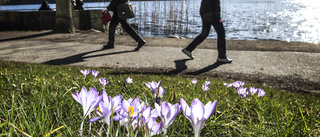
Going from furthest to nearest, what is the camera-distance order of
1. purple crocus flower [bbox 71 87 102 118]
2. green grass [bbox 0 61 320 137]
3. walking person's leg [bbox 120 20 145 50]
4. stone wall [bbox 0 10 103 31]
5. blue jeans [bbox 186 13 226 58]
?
stone wall [bbox 0 10 103 31], walking person's leg [bbox 120 20 145 50], blue jeans [bbox 186 13 226 58], green grass [bbox 0 61 320 137], purple crocus flower [bbox 71 87 102 118]

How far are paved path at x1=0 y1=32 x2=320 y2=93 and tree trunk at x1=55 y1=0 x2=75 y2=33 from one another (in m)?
2.95

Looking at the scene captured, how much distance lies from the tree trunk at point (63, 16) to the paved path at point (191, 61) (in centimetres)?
295

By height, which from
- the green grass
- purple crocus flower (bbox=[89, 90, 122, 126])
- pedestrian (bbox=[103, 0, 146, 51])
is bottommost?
the green grass

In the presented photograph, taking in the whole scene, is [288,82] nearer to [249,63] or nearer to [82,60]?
[249,63]

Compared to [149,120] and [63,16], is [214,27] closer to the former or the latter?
[149,120]

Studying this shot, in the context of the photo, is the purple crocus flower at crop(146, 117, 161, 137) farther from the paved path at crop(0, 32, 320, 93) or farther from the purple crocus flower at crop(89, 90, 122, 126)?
the paved path at crop(0, 32, 320, 93)

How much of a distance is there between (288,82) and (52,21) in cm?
1085

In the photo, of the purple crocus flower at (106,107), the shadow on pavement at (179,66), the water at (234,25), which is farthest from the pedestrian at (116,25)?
the purple crocus flower at (106,107)

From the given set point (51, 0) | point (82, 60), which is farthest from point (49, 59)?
point (51, 0)

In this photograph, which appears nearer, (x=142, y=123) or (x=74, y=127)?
(x=142, y=123)

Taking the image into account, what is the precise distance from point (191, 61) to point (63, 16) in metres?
6.67

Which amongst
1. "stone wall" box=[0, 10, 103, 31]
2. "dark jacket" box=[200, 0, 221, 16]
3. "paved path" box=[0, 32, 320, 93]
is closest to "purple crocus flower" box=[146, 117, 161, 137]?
"paved path" box=[0, 32, 320, 93]

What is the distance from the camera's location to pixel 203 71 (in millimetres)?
5773

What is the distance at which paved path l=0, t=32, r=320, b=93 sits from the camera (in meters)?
5.41
